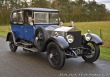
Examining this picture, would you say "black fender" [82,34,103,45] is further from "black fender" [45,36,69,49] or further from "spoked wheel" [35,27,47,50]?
"spoked wheel" [35,27,47,50]

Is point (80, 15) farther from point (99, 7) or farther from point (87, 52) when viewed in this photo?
point (87, 52)

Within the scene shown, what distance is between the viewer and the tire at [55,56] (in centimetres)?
740

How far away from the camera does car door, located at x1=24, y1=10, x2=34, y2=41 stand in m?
9.71

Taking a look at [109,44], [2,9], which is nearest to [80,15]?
[2,9]

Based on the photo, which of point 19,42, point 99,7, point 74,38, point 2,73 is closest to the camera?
point 2,73


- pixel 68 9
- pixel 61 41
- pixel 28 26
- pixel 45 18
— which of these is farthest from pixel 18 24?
pixel 68 9

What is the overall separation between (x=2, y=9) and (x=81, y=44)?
5129cm

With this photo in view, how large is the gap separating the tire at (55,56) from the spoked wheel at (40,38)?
0.70 meters

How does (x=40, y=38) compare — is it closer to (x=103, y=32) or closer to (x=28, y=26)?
(x=28, y=26)

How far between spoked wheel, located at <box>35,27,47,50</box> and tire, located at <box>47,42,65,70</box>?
70 centimetres

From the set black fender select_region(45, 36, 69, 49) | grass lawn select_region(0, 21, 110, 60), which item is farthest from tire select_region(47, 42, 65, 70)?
grass lawn select_region(0, 21, 110, 60)

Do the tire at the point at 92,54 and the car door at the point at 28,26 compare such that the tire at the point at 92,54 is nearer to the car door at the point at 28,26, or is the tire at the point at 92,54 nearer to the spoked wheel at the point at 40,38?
the spoked wheel at the point at 40,38

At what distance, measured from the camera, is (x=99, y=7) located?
8831 cm

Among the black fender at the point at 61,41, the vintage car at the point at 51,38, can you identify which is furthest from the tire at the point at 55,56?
the black fender at the point at 61,41
